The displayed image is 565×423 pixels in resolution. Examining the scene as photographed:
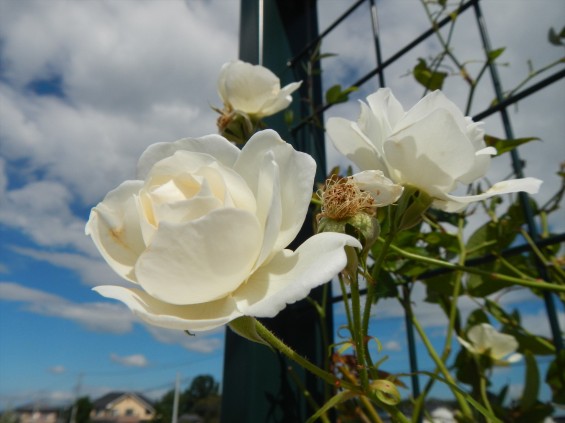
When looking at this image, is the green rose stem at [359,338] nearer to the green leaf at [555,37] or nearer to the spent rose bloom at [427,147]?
the spent rose bloom at [427,147]

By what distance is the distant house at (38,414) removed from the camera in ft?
92.0

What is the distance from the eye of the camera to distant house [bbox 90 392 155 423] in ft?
87.6

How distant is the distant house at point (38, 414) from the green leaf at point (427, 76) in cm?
3452

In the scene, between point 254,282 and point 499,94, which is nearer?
point 254,282

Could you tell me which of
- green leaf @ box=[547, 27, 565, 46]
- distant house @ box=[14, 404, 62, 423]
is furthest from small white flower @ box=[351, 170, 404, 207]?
distant house @ box=[14, 404, 62, 423]

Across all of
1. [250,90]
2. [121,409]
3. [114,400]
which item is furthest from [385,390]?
[114,400]

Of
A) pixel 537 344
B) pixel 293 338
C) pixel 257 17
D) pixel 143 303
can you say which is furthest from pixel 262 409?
pixel 257 17

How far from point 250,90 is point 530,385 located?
447mm

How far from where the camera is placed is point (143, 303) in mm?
190

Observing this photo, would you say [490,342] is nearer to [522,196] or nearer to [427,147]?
[522,196]

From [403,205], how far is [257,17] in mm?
760

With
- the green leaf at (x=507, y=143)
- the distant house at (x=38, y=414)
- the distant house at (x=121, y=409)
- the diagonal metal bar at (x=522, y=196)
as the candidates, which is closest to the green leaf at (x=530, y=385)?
the diagonal metal bar at (x=522, y=196)

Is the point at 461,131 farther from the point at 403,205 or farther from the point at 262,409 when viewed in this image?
the point at 262,409

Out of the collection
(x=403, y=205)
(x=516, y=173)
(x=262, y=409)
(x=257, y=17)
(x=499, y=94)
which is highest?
(x=257, y=17)
